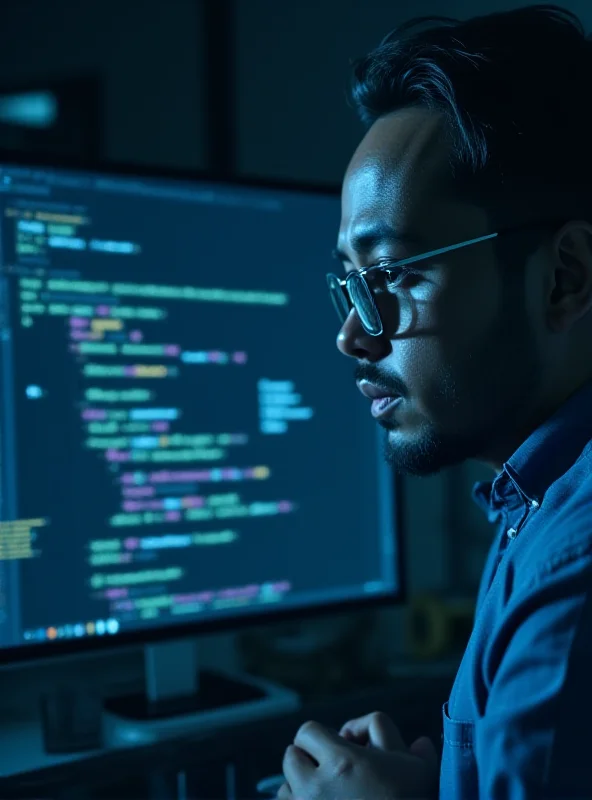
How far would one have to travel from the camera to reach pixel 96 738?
0.91 m

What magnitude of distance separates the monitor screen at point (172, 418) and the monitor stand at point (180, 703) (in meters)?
0.07

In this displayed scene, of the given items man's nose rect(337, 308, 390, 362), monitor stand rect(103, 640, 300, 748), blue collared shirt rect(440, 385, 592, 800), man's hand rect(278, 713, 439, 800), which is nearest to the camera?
blue collared shirt rect(440, 385, 592, 800)

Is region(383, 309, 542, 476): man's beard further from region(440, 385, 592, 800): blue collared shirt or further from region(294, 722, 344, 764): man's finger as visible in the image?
region(294, 722, 344, 764): man's finger

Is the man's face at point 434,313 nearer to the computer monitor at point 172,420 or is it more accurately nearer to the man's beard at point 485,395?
the man's beard at point 485,395

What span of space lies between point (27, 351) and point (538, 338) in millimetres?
528

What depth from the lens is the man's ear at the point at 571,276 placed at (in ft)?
2.35

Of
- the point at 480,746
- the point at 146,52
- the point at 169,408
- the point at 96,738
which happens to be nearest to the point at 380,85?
the point at 169,408

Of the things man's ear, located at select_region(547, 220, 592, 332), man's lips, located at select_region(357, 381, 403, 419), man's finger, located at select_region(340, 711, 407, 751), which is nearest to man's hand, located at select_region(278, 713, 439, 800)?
man's finger, located at select_region(340, 711, 407, 751)

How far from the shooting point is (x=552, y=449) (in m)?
0.71

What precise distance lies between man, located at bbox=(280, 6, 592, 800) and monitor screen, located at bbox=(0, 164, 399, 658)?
0.78 feet

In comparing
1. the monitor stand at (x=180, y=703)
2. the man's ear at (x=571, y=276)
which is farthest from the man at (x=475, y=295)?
the monitor stand at (x=180, y=703)

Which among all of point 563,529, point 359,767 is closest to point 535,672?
point 563,529

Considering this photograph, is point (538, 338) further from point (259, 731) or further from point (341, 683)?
point (341, 683)

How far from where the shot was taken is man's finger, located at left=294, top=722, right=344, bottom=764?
2.37 ft
